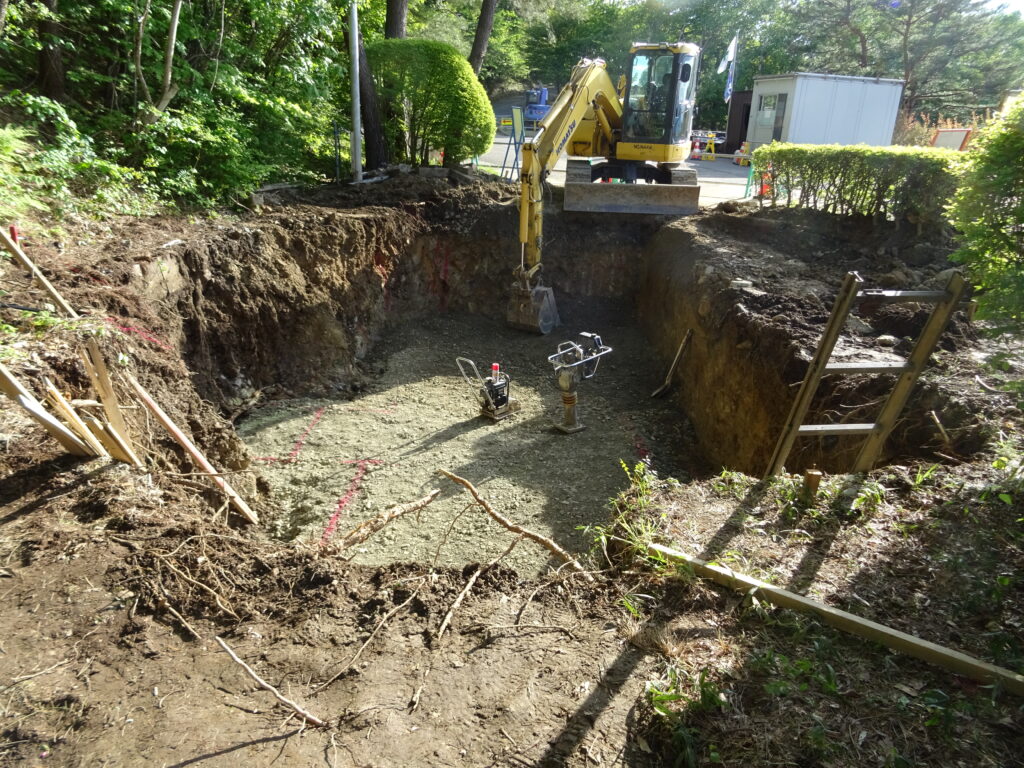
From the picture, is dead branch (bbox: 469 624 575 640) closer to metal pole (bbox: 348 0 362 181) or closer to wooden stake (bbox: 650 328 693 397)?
wooden stake (bbox: 650 328 693 397)

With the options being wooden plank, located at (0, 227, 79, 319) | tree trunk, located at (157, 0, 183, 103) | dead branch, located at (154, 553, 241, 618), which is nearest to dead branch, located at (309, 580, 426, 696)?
dead branch, located at (154, 553, 241, 618)

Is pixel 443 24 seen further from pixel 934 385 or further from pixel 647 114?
pixel 934 385

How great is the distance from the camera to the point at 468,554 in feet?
16.3

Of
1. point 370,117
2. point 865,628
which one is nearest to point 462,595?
point 865,628

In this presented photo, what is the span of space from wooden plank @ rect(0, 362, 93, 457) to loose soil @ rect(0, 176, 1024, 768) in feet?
0.41

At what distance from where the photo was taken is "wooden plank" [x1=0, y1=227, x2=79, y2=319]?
175 inches

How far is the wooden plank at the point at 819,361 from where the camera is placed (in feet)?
12.6

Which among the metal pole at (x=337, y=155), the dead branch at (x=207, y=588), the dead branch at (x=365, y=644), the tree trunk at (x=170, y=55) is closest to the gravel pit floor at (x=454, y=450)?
the dead branch at (x=365, y=644)

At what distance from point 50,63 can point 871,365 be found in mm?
9514

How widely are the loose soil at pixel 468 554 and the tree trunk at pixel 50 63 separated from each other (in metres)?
2.37

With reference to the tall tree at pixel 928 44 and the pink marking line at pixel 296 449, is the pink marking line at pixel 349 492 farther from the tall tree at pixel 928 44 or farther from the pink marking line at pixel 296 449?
the tall tree at pixel 928 44

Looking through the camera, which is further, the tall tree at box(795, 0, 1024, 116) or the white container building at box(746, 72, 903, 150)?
the tall tree at box(795, 0, 1024, 116)

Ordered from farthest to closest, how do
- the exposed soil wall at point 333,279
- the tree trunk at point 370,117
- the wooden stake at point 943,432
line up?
the tree trunk at point 370,117
the exposed soil wall at point 333,279
the wooden stake at point 943,432

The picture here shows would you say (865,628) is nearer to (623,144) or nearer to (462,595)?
(462,595)
